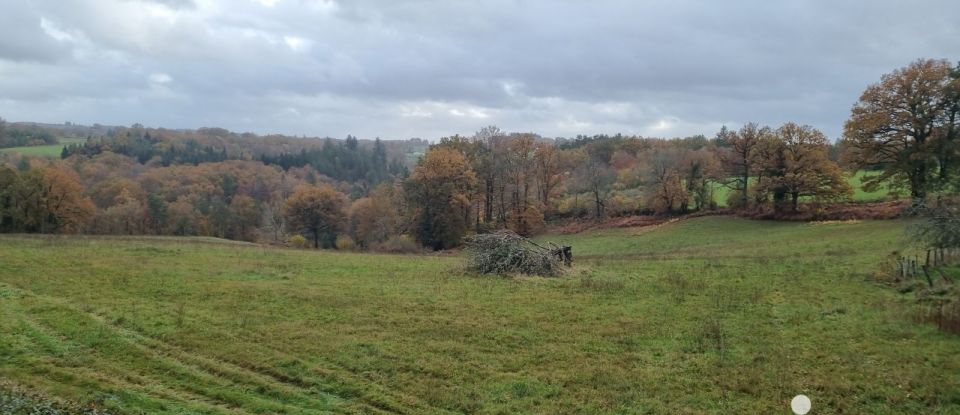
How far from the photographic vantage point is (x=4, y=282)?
1852 centimetres

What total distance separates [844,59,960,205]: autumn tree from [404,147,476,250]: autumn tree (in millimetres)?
34008

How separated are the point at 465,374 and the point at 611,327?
212 inches

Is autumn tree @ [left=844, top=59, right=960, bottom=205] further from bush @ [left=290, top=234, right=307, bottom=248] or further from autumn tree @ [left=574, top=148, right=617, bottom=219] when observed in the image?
bush @ [left=290, top=234, right=307, bottom=248]

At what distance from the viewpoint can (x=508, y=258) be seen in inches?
1001

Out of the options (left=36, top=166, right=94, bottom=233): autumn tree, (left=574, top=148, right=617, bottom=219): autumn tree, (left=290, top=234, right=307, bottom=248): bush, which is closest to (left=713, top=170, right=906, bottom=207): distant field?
(left=574, top=148, right=617, bottom=219): autumn tree

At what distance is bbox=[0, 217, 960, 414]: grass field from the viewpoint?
33.7 ft

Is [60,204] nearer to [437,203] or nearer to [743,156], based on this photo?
[437,203]

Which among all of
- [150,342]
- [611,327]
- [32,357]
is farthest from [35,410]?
[611,327]

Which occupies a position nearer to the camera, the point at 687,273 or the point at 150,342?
the point at 150,342

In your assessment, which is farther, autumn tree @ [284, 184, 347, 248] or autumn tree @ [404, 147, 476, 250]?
autumn tree @ [284, 184, 347, 248]

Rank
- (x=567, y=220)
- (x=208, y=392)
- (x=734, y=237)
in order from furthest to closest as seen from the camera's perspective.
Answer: (x=567, y=220) < (x=734, y=237) < (x=208, y=392)

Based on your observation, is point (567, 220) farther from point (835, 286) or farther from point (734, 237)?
point (835, 286)

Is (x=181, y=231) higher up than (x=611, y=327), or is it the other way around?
(x=611, y=327)

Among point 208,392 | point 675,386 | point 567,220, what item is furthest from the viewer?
point 567,220
